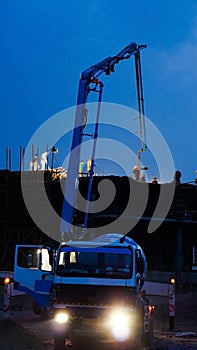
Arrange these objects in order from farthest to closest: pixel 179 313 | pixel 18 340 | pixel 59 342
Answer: pixel 179 313, pixel 18 340, pixel 59 342

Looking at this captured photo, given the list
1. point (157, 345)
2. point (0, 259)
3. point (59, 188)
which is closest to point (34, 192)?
point (59, 188)

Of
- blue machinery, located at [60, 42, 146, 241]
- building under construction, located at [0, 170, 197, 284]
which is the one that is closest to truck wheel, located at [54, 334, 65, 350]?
blue machinery, located at [60, 42, 146, 241]

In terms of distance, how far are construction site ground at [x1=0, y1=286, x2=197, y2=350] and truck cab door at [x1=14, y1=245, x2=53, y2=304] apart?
3.15 feet

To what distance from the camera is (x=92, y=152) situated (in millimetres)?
27422

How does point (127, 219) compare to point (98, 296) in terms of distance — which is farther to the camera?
point (127, 219)

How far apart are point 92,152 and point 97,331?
17.0 meters

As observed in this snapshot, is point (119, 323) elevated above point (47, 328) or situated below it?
above

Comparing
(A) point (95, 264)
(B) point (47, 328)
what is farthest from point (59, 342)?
(B) point (47, 328)

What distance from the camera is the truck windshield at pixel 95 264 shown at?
1183cm

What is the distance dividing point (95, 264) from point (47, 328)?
412 cm

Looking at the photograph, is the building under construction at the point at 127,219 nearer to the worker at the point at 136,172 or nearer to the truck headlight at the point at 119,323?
the worker at the point at 136,172

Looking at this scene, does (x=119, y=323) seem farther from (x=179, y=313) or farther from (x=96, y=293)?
(x=179, y=313)

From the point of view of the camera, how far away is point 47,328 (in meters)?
15.3

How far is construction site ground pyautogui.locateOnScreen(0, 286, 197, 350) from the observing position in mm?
12000
